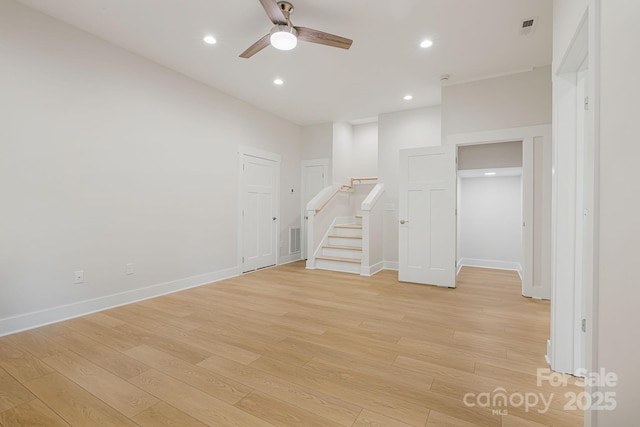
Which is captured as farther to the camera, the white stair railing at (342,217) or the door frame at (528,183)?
the white stair railing at (342,217)

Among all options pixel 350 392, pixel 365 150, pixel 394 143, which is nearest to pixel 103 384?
pixel 350 392

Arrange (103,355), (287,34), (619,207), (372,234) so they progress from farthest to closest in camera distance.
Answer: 1. (372,234)
2. (287,34)
3. (103,355)
4. (619,207)

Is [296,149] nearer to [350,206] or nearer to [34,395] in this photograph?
[350,206]

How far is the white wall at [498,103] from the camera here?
3758 millimetres

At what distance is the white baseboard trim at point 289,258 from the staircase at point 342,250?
89 cm

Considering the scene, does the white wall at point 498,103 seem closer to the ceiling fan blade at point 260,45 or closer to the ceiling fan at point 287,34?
the ceiling fan at point 287,34

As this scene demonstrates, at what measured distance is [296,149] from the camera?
6.41 meters

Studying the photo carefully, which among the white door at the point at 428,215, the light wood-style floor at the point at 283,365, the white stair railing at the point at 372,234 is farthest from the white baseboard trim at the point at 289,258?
the white door at the point at 428,215

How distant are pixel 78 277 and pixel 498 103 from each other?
5681 mm

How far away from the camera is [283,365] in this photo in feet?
6.58

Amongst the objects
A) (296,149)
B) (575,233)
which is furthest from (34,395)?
(296,149)

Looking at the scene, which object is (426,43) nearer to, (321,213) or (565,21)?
(565,21)

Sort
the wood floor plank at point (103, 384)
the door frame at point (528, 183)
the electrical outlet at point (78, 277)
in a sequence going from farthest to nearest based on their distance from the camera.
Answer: the door frame at point (528, 183) → the electrical outlet at point (78, 277) → the wood floor plank at point (103, 384)

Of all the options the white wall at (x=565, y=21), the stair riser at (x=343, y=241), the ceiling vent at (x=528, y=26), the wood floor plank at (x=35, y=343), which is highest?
the ceiling vent at (x=528, y=26)
